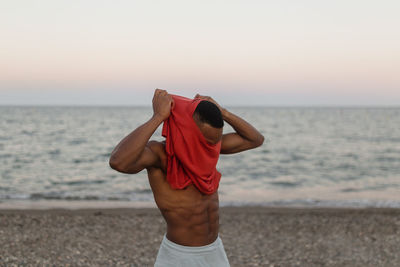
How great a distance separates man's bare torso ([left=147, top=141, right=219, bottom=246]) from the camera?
2621 millimetres

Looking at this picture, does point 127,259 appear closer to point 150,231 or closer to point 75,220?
point 150,231

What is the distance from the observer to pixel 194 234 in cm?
271

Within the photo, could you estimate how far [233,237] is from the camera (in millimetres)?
8859

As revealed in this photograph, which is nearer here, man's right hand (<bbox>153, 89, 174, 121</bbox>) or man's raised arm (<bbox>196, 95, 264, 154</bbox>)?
man's right hand (<bbox>153, 89, 174, 121</bbox>)

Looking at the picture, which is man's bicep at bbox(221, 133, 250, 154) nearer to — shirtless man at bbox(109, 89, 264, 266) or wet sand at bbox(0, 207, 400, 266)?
shirtless man at bbox(109, 89, 264, 266)

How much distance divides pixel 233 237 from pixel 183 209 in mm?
6496

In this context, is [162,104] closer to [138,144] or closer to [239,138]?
[138,144]

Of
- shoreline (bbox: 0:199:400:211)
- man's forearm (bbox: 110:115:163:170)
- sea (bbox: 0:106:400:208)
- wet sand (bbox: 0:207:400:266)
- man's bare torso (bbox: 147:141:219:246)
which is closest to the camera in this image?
man's forearm (bbox: 110:115:163:170)

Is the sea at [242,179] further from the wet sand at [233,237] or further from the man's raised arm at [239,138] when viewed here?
the man's raised arm at [239,138]

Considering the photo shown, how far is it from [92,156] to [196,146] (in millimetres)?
25847

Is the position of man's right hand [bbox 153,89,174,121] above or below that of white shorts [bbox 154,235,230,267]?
above

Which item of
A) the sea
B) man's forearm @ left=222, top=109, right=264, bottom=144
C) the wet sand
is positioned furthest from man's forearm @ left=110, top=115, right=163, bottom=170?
the sea

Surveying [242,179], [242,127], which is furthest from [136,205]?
[242,127]

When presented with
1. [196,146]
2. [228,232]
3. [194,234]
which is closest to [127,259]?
[228,232]
